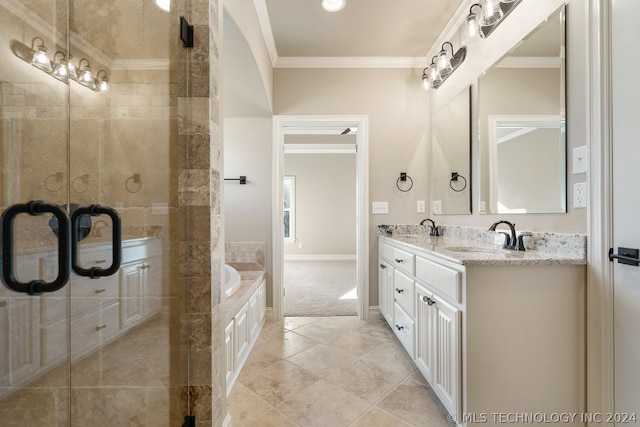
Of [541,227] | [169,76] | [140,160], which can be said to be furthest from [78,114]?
[541,227]

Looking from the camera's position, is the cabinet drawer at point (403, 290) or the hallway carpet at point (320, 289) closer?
the cabinet drawer at point (403, 290)

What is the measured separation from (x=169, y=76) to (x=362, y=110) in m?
2.31

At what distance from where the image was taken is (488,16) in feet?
6.34

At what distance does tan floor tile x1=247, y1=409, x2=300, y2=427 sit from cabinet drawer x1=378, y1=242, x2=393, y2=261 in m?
1.48

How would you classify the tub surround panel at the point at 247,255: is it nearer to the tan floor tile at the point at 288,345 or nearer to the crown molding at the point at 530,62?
the tan floor tile at the point at 288,345

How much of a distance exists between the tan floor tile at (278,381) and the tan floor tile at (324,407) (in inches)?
2.5

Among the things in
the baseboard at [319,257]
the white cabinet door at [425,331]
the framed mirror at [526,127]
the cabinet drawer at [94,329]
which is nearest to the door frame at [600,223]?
the framed mirror at [526,127]

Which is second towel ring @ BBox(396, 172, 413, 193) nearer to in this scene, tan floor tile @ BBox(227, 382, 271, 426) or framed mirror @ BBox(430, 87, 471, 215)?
framed mirror @ BBox(430, 87, 471, 215)

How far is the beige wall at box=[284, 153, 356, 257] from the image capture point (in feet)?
23.7

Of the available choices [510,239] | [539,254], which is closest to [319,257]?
[510,239]

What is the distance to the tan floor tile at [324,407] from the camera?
1.55 metres

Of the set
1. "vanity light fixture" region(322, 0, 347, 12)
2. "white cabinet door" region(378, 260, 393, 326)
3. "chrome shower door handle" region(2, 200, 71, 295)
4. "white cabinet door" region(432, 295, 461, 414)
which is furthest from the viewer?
"white cabinet door" region(378, 260, 393, 326)

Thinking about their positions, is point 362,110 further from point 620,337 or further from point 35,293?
point 35,293

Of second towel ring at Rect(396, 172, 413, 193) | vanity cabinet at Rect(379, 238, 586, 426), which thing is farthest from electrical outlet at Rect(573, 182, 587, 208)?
second towel ring at Rect(396, 172, 413, 193)
